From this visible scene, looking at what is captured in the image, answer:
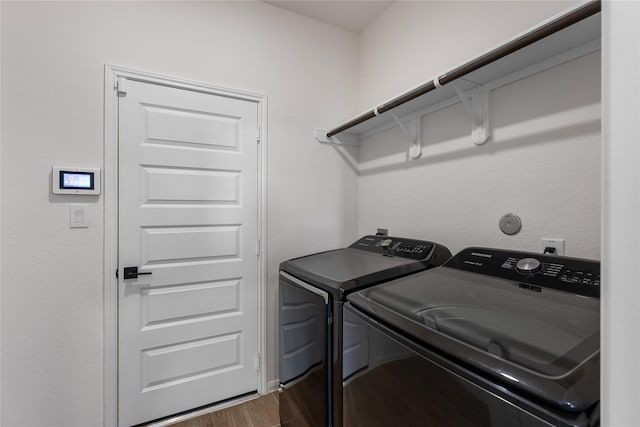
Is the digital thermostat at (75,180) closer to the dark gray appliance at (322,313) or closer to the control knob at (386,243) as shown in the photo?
the dark gray appliance at (322,313)

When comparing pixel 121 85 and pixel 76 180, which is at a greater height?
pixel 121 85

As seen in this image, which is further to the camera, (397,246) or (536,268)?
(397,246)

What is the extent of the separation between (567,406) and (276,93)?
222cm

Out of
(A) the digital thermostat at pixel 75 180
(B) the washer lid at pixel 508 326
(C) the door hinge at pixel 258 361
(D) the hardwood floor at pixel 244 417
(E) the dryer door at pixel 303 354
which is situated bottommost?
(D) the hardwood floor at pixel 244 417

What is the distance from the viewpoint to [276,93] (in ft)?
7.10

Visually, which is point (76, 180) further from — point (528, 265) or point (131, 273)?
point (528, 265)

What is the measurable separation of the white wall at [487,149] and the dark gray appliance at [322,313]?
11.7 inches

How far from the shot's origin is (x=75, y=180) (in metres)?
1.57

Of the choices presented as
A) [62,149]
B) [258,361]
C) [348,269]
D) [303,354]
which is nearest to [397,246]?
[348,269]

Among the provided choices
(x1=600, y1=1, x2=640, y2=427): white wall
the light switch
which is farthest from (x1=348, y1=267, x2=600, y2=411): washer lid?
the light switch

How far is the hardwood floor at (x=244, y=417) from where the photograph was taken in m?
1.79

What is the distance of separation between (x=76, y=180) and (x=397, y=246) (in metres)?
1.87

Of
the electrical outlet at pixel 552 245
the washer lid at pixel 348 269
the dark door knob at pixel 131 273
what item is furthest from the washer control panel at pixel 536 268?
the dark door knob at pixel 131 273

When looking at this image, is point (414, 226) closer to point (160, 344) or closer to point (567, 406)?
point (567, 406)
